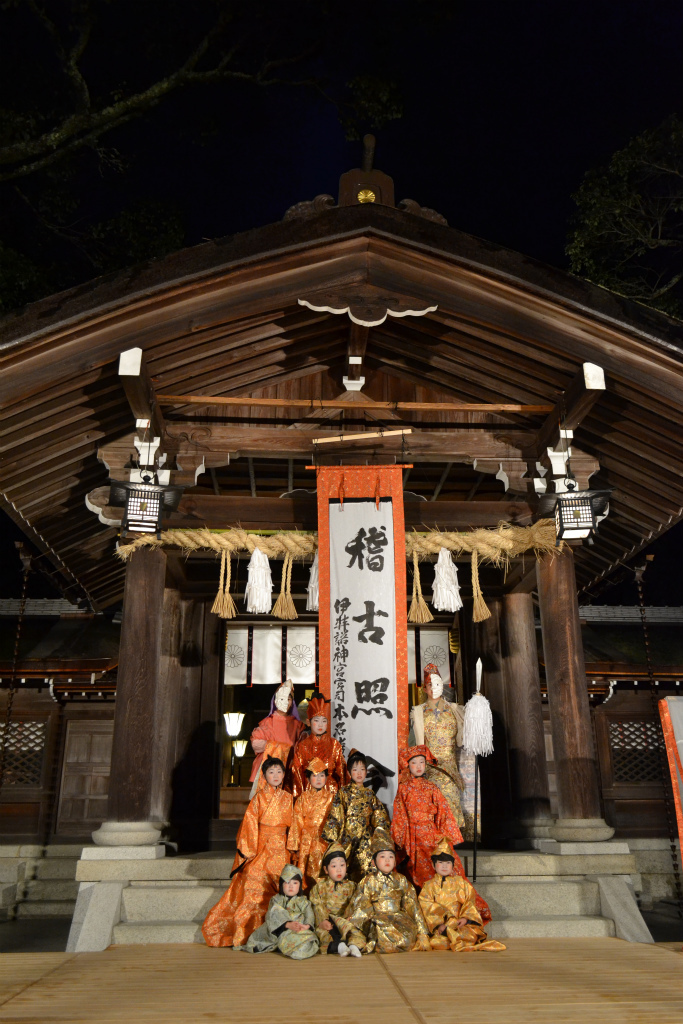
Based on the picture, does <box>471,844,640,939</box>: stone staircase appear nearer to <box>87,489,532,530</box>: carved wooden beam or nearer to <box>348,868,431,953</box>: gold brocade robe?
<box>348,868,431,953</box>: gold brocade robe

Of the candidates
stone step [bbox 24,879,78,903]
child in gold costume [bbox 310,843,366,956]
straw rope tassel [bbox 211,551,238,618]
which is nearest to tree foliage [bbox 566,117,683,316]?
straw rope tassel [bbox 211,551,238,618]

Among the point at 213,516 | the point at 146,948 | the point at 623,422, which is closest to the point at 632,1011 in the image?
the point at 146,948

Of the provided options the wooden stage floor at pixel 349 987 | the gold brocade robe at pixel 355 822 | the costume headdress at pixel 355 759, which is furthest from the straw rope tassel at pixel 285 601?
the wooden stage floor at pixel 349 987

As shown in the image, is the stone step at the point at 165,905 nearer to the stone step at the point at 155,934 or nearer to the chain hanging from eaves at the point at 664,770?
the stone step at the point at 155,934

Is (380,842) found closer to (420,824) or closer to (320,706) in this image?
(420,824)

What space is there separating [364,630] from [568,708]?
1.88 metres

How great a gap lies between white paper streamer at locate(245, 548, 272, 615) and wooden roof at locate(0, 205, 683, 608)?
1.11 meters

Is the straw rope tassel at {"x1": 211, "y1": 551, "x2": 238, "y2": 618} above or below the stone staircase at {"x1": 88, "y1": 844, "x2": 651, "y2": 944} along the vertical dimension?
above

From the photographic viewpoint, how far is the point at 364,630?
6863 millimetres

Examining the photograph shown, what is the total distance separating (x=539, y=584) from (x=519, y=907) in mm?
2782

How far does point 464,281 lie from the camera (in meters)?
6.46

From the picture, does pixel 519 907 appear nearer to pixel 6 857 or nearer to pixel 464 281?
pixel 464 281

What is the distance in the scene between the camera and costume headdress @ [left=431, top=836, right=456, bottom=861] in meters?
5.33

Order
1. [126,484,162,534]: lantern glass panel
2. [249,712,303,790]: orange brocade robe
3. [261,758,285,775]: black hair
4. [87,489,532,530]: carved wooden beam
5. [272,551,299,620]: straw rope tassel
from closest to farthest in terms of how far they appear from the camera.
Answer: [261,758,285,775]: black hair → [126,484,162,534]: lantern glass panel → [249,712,303,790]: orange brocade robe → [272,551,299,620]: straw rope tassel → [87,489,532,530]: carved wooden beam
